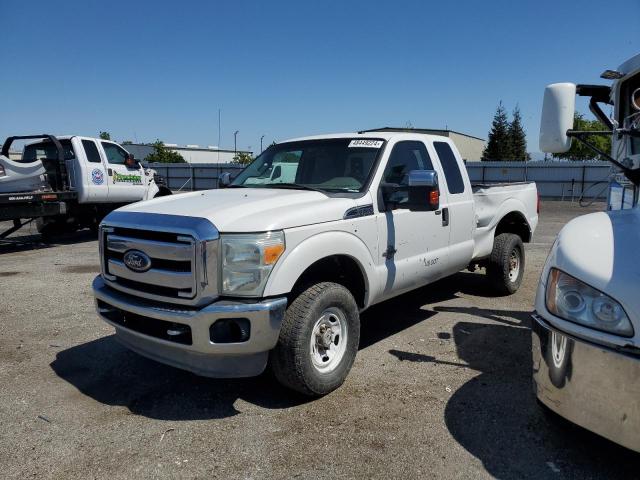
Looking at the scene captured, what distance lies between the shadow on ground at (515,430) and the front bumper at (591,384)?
0.40 meters

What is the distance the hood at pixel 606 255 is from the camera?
2.21 metres

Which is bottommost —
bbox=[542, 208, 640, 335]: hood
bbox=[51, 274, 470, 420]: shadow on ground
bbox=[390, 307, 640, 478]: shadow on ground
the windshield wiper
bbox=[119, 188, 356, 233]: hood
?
bbox=[51, 274, 470, 420]: shadow on ground

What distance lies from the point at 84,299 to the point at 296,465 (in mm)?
4573

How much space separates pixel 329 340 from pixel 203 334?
0.98 metres

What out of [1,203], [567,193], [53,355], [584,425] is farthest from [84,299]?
[567,193]

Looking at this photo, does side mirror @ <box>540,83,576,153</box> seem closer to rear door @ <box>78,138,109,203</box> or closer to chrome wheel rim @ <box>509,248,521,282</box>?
chrome wheel rim @ <box>509,248,521,282</box>

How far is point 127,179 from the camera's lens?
12.3 meters

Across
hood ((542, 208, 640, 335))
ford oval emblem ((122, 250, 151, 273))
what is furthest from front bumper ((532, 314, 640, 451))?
ford oval emblem ((122, 250, 151, 273))

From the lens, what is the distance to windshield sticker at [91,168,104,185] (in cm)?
1126

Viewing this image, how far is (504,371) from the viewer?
402 centimetres

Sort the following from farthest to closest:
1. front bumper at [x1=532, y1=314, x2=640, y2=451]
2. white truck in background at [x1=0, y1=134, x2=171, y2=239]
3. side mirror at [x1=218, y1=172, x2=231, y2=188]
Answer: white truck in background at [x1=0, y1=134, x2=171, y2=239] → side mirror at [x1=218, y1=172, x2=231, y2=188] → front bumper at [x1=532, y1=314, x2=640, y2=451]

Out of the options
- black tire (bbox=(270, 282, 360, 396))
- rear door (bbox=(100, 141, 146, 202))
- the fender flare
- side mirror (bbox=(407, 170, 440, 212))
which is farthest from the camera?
rear door (bbox=(100, 141, 146, 202))

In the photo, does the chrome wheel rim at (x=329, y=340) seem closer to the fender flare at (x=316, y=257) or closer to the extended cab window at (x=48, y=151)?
the fender flare at (x=316, y=257)

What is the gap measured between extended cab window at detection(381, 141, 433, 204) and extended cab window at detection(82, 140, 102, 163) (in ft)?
29.2
